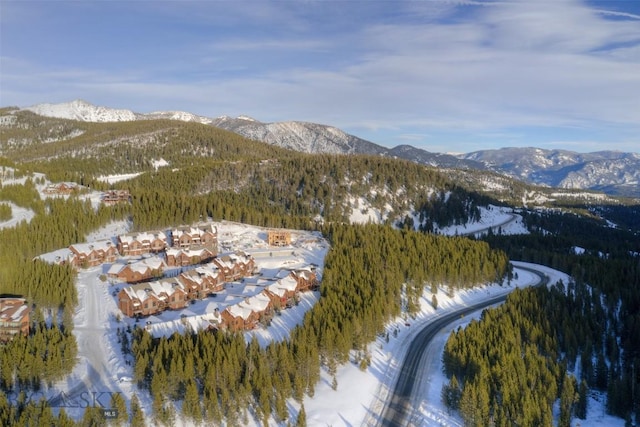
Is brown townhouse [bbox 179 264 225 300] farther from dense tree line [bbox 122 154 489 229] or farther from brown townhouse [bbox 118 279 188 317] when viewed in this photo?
dense tree line [bbox 122 154 489 229]

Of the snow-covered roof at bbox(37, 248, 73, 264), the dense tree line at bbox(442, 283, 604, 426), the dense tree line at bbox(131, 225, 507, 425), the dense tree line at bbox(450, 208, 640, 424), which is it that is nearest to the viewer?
the dense tree line at bbox(131, 225, 507, 425)

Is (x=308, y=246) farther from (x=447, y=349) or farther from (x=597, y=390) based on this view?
(x=597, y=390)

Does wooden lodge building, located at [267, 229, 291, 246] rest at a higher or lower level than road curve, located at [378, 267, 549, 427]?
higher

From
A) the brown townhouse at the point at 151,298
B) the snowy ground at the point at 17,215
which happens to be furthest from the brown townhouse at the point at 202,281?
the snowy ground at the point at 17,215

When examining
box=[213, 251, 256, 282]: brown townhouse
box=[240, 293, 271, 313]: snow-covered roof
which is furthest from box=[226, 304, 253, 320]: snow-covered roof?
box=[213, 251, 256, 282]: brown townhouse

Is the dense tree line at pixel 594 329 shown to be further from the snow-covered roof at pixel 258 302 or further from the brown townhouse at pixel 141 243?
the brown townhouse at pixel 141 243

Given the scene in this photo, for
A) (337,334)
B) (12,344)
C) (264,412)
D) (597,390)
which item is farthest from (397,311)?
(12,344)
